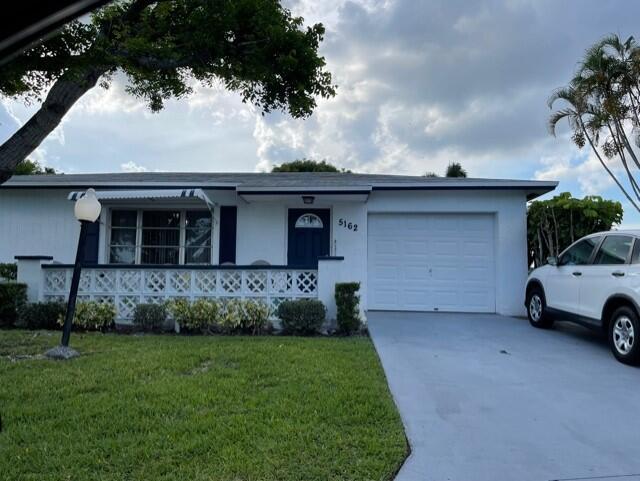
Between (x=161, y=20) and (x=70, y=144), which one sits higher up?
(x=161, y=20)

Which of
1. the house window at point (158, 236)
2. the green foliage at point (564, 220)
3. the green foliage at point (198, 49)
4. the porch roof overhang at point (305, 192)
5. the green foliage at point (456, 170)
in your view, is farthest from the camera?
the green foliage at point (456, 170)

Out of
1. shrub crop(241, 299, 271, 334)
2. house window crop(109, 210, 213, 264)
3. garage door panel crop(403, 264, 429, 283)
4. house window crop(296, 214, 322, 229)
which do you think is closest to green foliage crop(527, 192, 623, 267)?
garage door panel crop(403, 264, 429, 283)

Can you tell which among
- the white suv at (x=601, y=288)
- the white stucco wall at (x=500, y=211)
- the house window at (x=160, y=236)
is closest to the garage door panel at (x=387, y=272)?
the white stucco wall at (x=500, y=211)

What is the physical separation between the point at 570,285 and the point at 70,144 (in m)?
13.3

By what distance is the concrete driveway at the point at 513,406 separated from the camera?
2945 mm

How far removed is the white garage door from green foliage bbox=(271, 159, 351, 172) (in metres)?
24.1

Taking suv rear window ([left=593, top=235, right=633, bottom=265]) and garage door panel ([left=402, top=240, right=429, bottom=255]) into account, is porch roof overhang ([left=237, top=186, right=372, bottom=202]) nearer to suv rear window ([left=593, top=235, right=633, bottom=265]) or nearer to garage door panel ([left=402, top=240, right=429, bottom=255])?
garage door panel ([left=402, top=240, right=429, bottom=255])

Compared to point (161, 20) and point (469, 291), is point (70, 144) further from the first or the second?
point (469, 291)

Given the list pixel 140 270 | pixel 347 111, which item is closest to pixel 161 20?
pixel 140 270

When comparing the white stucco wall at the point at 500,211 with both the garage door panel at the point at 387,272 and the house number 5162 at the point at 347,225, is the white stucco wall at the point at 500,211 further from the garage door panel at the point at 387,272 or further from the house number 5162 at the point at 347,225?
the garage door panel at the point at 387,272

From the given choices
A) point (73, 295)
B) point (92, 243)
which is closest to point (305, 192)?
point (73, 295)

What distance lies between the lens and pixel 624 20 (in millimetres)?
10477

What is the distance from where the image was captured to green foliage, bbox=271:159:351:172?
33438mm

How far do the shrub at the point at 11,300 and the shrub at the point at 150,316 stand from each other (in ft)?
7.43
